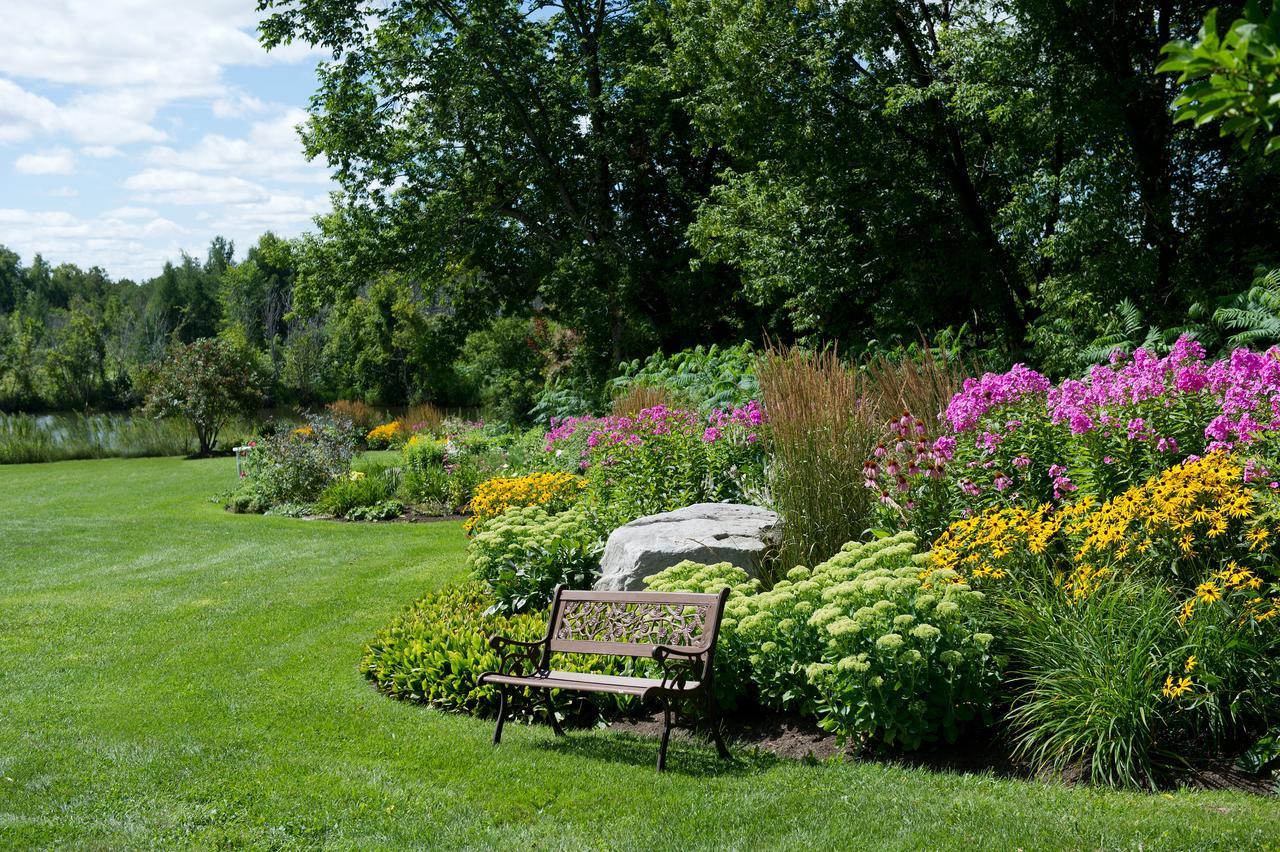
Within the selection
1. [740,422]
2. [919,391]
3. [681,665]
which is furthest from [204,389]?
[681,665]

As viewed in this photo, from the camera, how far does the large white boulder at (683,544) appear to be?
21.1ft

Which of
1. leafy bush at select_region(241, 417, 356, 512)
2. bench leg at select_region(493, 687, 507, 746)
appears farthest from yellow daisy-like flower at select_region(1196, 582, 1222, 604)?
leafy bush at select_region(241, 417, 356, 512)

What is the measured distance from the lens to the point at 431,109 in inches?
797

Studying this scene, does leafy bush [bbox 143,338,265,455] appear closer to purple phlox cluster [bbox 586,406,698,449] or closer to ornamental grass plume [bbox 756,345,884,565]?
purple phlox cluster [bbox 586,406,698,449]

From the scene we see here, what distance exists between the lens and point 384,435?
24.0 metres

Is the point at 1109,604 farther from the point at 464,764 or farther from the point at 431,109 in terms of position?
the point at 431,109

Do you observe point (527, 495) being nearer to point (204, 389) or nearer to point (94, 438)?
point (204, 389)

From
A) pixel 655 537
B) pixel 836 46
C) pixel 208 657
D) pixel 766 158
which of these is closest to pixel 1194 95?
pixel 655 537

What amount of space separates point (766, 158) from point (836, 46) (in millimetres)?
2982

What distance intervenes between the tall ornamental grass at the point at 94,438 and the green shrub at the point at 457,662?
2147 centimetres

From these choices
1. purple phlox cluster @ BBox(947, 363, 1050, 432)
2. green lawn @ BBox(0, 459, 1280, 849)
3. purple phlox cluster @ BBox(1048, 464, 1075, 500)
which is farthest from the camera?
purple phlox cluster @ BBox(947, 363, 1050, 432)

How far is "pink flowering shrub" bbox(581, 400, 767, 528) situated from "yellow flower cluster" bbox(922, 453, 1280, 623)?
3055 mm

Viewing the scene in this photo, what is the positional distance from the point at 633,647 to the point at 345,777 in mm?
1481

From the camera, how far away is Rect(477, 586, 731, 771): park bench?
4.72 meters
